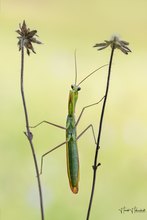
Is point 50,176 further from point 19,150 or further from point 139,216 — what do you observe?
point 139,216

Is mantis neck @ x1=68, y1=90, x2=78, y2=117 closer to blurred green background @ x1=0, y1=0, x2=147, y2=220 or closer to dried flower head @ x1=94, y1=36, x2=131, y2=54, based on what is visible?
blurred green background @ x1=0, y1=0, x2=147, y2=220

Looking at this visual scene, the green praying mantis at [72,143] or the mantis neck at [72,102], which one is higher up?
the mantis neck at [72,102]

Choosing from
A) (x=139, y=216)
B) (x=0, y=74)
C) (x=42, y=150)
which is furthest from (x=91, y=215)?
(x=0, y=74)

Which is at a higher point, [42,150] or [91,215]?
[42,150]
